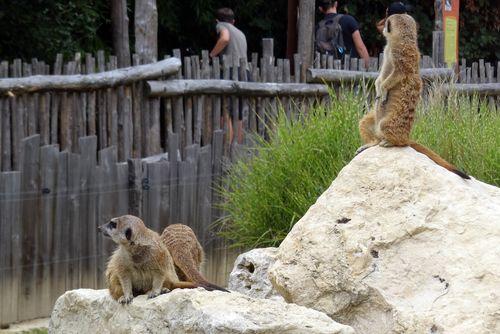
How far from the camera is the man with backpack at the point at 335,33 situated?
514 inches

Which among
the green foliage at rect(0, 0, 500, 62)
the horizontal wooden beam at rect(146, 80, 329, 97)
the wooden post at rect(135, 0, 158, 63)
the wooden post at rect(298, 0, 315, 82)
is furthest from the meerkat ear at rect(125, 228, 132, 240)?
the green foliage at rect(0, 0, 500, 62)

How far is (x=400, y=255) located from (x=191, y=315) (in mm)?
1326

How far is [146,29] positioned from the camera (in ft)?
34.6

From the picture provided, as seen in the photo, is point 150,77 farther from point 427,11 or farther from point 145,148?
point 427,11

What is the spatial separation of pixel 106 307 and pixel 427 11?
40.8 feet

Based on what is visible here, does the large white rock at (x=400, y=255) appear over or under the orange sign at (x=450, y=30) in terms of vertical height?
under

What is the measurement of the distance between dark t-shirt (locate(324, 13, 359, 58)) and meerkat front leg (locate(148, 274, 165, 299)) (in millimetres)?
7767

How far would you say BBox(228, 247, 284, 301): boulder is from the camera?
263 inches

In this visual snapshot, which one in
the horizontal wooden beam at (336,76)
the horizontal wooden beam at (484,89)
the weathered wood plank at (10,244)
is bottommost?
the weathered wood plank at (10,244)

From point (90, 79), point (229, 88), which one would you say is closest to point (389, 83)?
point (90, 79)

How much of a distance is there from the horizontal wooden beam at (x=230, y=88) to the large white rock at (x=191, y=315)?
426 centimetres

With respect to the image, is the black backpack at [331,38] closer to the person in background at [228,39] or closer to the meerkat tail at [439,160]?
the person in background at [228,39]

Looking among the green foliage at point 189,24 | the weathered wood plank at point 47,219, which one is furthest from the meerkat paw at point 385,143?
the green foliage at point 189,24

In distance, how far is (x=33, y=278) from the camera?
8.70m
